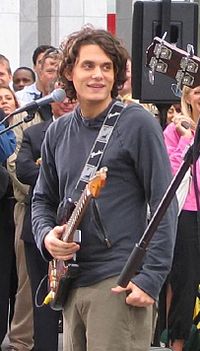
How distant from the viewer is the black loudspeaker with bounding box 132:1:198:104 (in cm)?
694

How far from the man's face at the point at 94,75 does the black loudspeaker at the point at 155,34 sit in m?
2.44

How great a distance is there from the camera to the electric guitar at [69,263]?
3977mm

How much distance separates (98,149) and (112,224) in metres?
0.32

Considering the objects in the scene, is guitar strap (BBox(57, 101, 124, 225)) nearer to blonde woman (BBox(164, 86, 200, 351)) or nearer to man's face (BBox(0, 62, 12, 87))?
blonde woman (BBox(164, 86, 200, 351))

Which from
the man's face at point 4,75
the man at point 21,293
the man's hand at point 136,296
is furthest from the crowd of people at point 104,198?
the man's face at point 4,75

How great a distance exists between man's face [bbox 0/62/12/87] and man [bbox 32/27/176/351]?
3684 millimetres

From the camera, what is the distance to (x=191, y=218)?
271 inches

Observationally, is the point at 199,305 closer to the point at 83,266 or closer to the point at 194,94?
the point at 194,94

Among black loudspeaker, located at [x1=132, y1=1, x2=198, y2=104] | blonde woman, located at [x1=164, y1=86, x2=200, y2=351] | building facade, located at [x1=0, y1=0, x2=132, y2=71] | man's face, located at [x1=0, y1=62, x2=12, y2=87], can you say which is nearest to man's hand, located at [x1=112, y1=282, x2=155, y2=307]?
blonde woman, located at [x1=164, y1=86, x2=200, y2=351]

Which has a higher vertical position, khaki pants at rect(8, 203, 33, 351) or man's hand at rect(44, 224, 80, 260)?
man's hand at rect(44, 224, 80, 260)

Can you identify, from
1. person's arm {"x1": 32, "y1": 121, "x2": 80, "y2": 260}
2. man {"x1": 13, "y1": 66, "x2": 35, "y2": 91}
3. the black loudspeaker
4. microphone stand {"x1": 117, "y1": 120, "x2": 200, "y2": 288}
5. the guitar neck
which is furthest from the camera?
man {"x1": 13, "y1": 66, "x2": 35, "y2": 91}

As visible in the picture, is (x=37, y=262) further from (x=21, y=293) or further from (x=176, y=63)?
(x=176, y=63)

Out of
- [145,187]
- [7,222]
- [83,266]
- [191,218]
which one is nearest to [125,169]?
[145,187]

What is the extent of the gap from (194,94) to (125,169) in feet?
8.78
